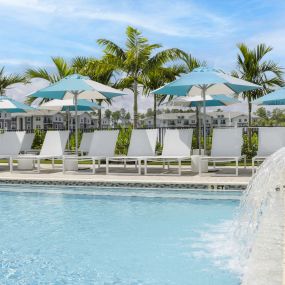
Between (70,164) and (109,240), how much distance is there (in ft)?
19.9

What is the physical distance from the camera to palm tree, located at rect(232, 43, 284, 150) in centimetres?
1755

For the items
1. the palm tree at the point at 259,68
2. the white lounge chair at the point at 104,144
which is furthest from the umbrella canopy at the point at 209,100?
the white lounge chair at the point at 104,144

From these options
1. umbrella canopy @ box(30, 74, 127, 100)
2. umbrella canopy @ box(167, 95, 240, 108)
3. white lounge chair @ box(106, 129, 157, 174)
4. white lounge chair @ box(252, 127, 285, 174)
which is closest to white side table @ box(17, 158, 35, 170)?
umbrella canopy @ box(30, 74, 127, 100)

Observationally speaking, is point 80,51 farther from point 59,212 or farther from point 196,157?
point 59,212

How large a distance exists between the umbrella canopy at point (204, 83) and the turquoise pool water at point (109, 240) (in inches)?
132

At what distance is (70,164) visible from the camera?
12.0 metres

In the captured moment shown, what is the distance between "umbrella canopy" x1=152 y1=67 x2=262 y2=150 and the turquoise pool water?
3345 millimetres

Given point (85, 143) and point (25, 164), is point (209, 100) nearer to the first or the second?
point (85, 143)

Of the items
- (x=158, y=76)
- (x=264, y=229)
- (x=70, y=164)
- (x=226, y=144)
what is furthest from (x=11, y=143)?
(x=264, y=229)

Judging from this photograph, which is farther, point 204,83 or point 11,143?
point 11,143

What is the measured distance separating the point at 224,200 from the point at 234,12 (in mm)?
10176

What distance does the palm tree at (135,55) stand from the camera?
17.8m

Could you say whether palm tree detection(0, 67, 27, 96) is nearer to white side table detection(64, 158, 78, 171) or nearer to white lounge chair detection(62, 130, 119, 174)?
white lounge chair detection(62, 130, 119, 174)

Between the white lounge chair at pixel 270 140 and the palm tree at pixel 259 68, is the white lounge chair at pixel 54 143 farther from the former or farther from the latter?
the palm tree at pixel 259 68
